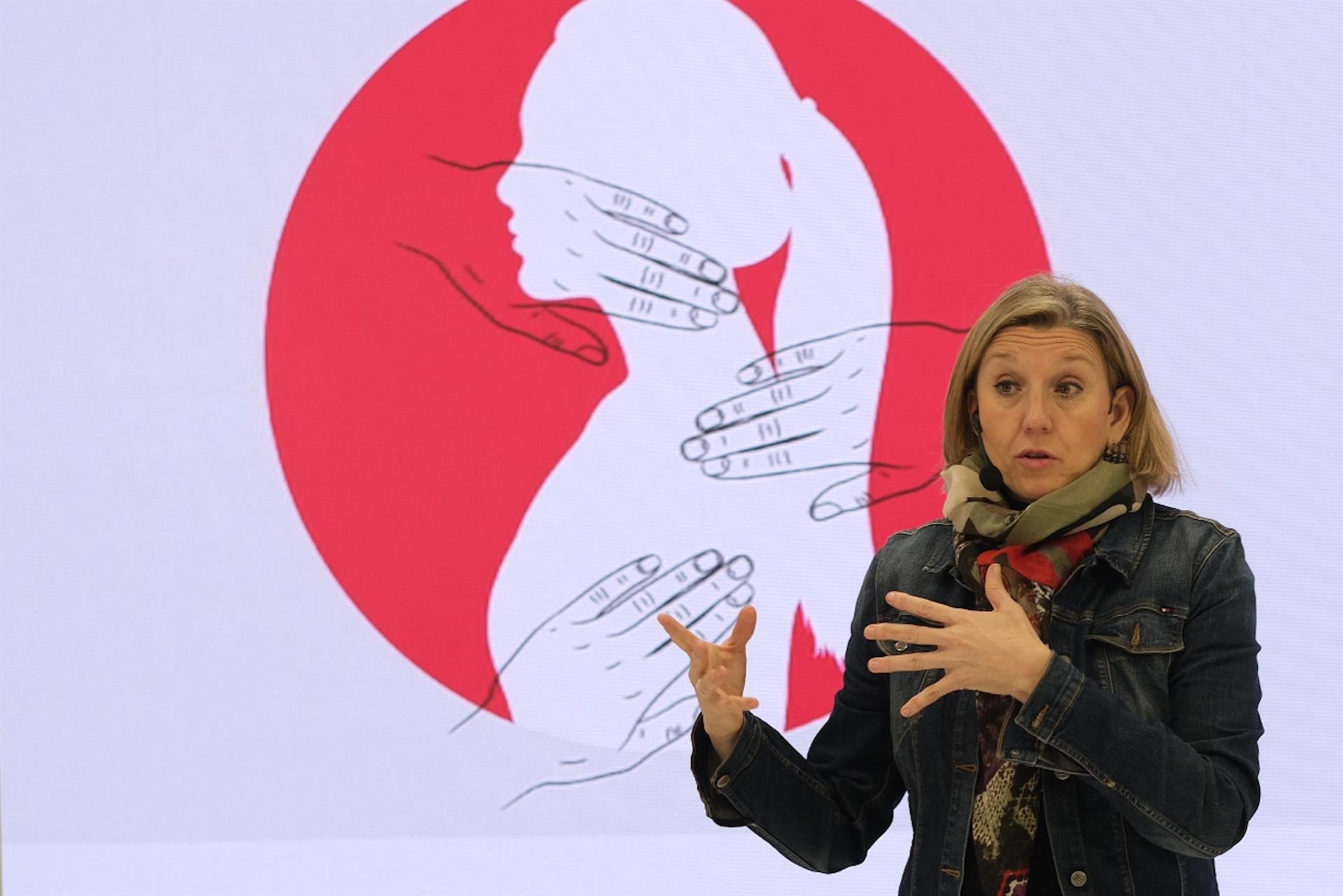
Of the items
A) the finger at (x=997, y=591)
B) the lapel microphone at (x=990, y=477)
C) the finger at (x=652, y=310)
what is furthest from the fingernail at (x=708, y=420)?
the finger at (x=997, y=591)

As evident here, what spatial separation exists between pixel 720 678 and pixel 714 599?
981mm

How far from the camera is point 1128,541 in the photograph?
1.31 m

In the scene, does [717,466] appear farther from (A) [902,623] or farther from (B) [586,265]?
(A) [902,623]

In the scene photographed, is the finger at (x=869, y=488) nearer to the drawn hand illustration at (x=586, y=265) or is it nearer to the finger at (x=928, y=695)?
the drawn hand illustration at (x=586, y=265)

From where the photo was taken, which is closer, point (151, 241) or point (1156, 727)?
point (1156, 727)

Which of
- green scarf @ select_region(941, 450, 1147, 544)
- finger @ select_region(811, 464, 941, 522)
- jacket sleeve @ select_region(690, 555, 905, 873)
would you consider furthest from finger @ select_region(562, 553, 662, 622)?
green scarf @ select_region(941, 450, 1147, 544)

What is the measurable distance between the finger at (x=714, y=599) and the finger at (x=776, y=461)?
0.15 meters

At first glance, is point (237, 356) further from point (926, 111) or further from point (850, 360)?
point (926, 111)

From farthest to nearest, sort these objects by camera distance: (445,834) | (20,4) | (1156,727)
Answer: (20,4) → (445,834) → (1156,727)

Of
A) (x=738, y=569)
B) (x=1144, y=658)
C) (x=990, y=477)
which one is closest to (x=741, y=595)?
(x=738, y=569)

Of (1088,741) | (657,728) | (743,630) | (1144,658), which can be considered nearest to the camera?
(1088,741)

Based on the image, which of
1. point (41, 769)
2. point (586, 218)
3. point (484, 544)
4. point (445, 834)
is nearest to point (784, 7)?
point (586, 218)

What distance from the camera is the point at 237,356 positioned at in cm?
242

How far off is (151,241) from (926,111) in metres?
1.43
